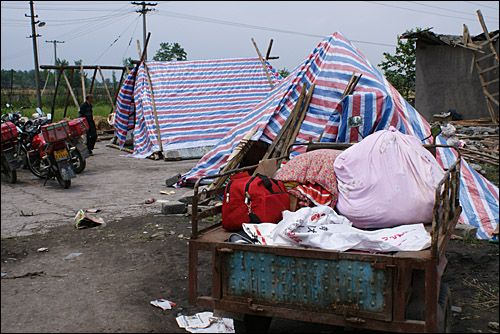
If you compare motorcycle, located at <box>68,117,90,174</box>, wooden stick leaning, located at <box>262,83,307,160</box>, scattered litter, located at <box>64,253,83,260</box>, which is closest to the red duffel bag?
scattered litter, located at <box>64,253,83,260</box>

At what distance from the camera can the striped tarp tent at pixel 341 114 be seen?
6.52 meters

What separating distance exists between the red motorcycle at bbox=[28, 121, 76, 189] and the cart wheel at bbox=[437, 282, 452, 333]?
7.27m

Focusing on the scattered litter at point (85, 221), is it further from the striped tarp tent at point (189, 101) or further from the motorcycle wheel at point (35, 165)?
the striped tarp tent at point (189, 101)

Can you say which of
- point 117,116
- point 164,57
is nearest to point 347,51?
point 117,116

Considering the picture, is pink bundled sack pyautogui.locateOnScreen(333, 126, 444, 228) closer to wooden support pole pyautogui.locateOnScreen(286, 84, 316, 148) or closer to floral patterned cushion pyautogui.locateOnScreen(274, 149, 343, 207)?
floral patterned cushion pyautogui.locateOnScreen(274, 149, 343, 207)

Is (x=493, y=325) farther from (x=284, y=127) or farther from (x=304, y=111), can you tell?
(x=304, y=111)

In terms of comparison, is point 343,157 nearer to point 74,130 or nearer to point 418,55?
point 74,130

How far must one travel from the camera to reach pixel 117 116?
1612 centimetres

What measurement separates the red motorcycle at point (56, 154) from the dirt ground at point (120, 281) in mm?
2706

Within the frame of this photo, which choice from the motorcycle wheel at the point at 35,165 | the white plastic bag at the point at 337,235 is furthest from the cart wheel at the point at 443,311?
the motorcycle wheel at the point at 35,165

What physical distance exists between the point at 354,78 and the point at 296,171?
13.5 ft

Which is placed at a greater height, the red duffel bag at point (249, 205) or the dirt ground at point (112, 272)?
the red duffel bag at point (249, 205)

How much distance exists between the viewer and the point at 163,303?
13.5 ft

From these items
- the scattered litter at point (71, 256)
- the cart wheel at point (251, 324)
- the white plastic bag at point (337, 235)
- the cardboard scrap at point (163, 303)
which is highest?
the white plastic bag at point (337, 235)
